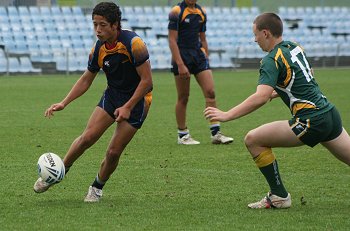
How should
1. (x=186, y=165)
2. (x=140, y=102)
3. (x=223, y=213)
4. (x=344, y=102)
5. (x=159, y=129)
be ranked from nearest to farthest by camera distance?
(x=223, y=213), (x=140, y=102), (x=186, y=165), (x=159, y=129), (x=344, y=102)

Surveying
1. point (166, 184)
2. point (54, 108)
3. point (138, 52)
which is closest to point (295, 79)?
point (138, 52)

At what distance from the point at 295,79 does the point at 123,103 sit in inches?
64.1

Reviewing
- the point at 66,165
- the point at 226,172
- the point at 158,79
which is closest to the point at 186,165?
the point at 226,172

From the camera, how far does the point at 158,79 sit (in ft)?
95.6

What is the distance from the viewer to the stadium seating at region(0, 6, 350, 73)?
107 ft

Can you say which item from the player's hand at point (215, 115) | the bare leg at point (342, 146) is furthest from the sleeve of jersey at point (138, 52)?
the bare leg at point (342, 146)

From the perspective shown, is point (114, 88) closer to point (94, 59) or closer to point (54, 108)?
point (94, 59)

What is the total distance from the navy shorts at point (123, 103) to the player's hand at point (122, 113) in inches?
12.3

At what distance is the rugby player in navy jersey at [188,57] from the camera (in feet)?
41.8

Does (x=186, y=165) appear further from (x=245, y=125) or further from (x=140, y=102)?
(x=245, y=125)

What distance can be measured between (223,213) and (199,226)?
61 centimetres

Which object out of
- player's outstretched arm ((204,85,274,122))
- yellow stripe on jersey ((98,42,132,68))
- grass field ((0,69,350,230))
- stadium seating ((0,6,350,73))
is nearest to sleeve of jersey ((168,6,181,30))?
grass field ((0,69,350,230))

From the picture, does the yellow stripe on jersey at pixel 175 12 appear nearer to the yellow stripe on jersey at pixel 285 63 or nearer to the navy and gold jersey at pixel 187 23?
the navy and gold jersey at pixel 187 23

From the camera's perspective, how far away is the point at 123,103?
793cm
